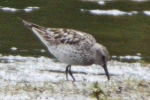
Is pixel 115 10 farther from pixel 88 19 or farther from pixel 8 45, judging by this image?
pixel 8 45

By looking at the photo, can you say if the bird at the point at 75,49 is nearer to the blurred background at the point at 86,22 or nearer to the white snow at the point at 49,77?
the white snow at the point at 49,77

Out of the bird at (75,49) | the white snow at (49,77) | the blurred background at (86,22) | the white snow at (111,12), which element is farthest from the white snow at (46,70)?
the white snow at (111,12)

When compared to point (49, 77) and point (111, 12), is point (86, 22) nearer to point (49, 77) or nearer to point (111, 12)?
point (111, 12)

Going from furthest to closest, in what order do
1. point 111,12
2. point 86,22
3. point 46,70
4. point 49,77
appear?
point 111,12 < point 86,22 < point 46,70 < point 49,77

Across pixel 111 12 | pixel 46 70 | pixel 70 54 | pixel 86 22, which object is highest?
pixel 70 54

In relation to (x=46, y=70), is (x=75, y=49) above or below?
above

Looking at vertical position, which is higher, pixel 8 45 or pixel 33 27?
pixel 33 27

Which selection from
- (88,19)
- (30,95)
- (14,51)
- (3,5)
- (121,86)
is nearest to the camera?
(30,95)

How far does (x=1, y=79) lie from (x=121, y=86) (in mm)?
2277

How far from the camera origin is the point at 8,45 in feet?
50.0

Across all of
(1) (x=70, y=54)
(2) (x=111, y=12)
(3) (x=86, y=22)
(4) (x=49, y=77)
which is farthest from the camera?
(2) (x=111, y=12)

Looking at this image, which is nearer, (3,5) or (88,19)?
(88,19)

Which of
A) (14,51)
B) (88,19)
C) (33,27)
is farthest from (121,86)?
(88,19)

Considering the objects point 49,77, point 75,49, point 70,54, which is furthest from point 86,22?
point 70,54
